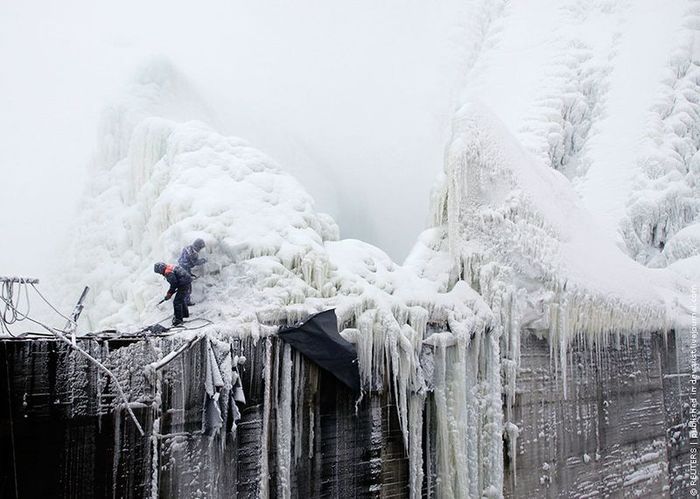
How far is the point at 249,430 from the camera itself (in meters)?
5.65

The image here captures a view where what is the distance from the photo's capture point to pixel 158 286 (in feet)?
22.7

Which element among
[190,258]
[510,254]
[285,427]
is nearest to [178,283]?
[190,258]

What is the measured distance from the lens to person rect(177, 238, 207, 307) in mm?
6289

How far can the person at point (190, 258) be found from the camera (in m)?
6.29

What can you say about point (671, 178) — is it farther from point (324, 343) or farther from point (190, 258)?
point (190, 258)

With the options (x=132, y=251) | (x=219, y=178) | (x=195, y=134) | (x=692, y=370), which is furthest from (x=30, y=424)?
(x=692, y=370)

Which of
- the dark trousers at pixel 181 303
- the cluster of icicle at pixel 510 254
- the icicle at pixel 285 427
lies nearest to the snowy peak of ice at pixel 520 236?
the cluster of icicle at pixel 510 254

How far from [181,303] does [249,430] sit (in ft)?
4.82

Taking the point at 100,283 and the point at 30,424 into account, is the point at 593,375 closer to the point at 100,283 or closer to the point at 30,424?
the point at 30,424

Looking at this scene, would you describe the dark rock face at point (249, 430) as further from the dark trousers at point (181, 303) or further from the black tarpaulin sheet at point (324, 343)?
the dark trousers at point (181, 303)

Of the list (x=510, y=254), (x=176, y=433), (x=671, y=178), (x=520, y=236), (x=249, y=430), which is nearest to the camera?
(x=176, y=433)

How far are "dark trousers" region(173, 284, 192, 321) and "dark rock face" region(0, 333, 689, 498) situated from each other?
0.80 meters

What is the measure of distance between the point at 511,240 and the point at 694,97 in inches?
550

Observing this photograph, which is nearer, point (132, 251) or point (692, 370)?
point (132, 251)
